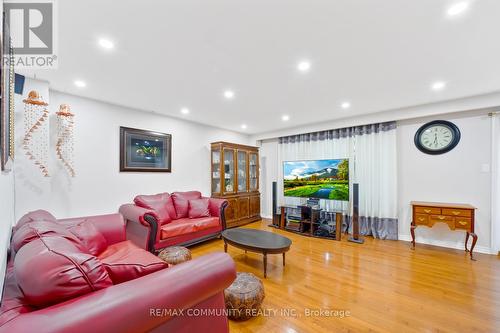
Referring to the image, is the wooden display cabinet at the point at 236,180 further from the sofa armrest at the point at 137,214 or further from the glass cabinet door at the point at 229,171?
the sofa armrest at the point at 137,214

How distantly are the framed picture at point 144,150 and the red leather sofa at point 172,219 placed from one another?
21.9 inches

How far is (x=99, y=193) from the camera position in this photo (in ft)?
10.7

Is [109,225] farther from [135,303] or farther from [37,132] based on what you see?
[135,303]

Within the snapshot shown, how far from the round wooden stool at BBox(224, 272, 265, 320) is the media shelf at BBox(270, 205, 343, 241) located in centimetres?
262

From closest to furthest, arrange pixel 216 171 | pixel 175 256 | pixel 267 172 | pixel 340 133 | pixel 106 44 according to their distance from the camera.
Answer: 1. pixel 106 44
2. pixel 175 256
3. pixel 340 133
4. pixel 216 171
5. pixel 267 172

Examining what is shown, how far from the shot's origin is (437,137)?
362cm

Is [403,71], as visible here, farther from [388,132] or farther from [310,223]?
[310,223]

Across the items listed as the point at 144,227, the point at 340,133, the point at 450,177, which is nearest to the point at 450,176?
the point at 450,177

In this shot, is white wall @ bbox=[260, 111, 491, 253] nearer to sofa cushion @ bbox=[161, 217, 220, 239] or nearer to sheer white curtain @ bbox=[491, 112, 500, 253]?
sheer white curtain @ bbox=[491, 112, 500, 253]

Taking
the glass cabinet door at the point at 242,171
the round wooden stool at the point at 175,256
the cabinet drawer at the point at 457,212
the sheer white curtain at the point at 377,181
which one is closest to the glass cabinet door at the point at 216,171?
the glass cabinet door at the point at 242,171

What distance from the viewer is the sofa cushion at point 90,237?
77.8 inches

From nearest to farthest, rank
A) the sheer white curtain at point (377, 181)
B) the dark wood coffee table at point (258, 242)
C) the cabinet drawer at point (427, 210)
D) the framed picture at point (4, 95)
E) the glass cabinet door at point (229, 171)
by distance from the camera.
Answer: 1. the framed picture at point (4, 95)
2. the dark wood coffee table at point (258, 242)
3. the cabinet drawer at point (427, 210)
4. the sheer white curtain at point (377, 181)
5. the glass cabinet door at point (229, 171)

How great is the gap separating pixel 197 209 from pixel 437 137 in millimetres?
4478

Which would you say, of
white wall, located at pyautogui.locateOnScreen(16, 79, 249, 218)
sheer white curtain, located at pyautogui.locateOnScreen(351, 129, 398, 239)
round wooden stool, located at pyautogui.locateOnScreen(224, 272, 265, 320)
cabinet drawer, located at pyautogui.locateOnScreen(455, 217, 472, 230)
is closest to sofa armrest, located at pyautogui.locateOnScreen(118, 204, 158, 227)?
white wall, located at pyautogui.locateOnScreen(16, 79, 249, 218)
